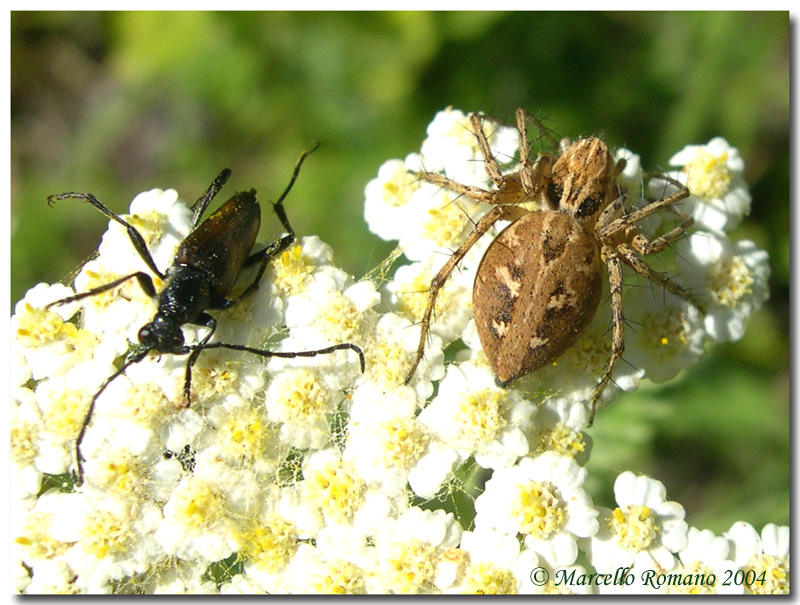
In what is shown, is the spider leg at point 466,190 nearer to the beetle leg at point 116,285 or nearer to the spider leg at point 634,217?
the spider leg at point 634,217

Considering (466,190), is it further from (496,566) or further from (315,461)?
(496,566)

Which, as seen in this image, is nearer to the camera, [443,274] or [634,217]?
[443,274]

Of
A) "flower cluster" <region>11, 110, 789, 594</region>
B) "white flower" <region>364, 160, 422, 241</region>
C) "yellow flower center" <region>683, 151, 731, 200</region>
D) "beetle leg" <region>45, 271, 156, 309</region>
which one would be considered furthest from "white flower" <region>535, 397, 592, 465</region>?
"beetle leg" <region>45, 271, 156, 309</region>

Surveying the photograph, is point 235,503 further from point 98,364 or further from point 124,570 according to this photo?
point 98,364

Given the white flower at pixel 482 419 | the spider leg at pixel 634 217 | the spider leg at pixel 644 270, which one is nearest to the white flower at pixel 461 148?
the spider leg at pixel 634 217

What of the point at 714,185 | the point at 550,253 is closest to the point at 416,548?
the point at 550,253

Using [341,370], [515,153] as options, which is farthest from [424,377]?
[515,153]

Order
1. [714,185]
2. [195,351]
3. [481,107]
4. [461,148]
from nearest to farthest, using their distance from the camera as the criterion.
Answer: [195,351] → [461,148] → [714,185] → [481,107]
